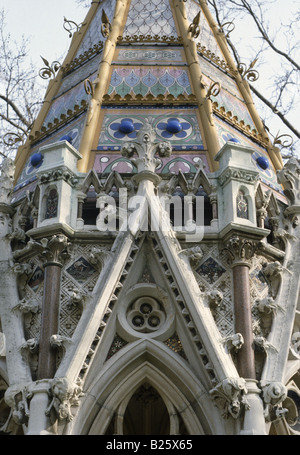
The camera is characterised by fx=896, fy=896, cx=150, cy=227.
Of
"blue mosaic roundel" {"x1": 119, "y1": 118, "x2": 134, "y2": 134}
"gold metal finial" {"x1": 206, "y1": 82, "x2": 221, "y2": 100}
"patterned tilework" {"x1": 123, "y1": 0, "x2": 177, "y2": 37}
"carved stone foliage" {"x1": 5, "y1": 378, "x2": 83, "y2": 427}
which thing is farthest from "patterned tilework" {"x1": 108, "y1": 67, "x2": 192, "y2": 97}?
"carved stone foliage" {"x1": 5, "y1": 378, "x2": 83, "y2": 427}

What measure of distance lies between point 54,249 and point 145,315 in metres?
1.52

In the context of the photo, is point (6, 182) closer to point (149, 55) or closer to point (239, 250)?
point (239, 250)

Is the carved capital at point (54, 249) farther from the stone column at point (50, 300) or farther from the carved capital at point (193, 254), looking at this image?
the carved capital at point (193, 254)

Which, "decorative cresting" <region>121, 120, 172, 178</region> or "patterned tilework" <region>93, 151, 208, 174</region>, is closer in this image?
"decorative cresting" <region>121, 120, 172, 178</region>

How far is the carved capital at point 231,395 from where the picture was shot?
10.7 m

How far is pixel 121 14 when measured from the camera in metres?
17.3

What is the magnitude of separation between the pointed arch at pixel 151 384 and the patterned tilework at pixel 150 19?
7.53 m

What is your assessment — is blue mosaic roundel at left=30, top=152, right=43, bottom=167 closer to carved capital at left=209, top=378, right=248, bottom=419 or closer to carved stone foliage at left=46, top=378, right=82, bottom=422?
carved stone foliage at left=46, top=378, right=82, bottom=422

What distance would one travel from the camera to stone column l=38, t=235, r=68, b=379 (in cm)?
1130

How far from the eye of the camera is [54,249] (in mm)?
12133

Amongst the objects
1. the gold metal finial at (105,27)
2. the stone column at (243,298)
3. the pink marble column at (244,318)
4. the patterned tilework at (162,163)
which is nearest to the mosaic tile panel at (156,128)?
the patterned tilework at (162,163)

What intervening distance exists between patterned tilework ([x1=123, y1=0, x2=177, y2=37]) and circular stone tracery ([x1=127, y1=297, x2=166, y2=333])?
666 centimetres

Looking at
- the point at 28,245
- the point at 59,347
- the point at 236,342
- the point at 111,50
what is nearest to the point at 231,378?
the point at 236,342

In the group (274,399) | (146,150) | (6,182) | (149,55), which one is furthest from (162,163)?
(274,399)
